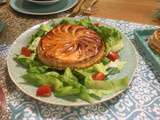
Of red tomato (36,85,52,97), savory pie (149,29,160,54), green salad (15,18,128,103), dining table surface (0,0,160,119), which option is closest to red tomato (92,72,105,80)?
green salad (15,18,128,103)

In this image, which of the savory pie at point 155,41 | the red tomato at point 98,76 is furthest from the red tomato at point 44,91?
the savory pie at point 155,41

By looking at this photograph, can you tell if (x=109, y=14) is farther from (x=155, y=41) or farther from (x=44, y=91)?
(x=44, y=91)

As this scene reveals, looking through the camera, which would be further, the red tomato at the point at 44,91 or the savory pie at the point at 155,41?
the savory pie at the point at 155,41

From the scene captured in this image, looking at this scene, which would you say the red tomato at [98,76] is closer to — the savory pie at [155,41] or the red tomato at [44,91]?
the red tomato at [44,91]

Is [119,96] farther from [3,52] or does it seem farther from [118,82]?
[3,52]

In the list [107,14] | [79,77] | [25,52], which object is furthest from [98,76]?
[107,14]

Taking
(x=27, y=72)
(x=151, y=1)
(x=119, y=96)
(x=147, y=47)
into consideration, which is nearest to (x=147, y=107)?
(x=119, y=96)
